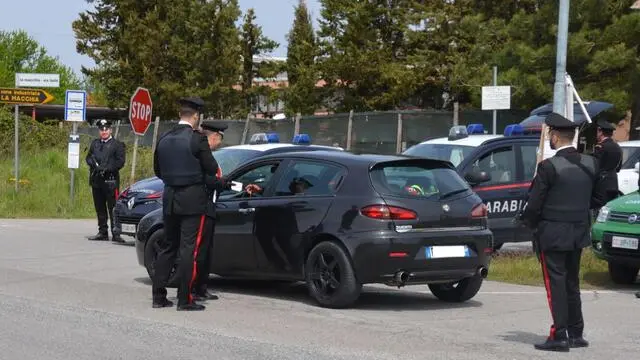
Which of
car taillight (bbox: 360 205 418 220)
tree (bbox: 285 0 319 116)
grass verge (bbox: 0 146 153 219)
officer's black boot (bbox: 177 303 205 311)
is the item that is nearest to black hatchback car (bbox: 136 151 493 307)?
car taillight (bbox: 360 205 418 220)

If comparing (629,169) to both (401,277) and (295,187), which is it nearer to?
(295,187)

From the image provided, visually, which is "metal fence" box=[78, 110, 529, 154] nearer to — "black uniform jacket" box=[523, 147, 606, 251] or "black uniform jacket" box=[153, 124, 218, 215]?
"black uniform jacket" box=[153, 124, 218, 215]

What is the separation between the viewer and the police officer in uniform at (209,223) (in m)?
10.1

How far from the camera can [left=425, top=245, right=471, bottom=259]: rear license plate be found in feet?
32.8

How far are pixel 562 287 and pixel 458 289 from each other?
2889mm

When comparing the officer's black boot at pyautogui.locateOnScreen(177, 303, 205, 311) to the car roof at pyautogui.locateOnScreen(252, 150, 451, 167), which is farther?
the car roof at pyautogui.locateOnScreen(252, 150, 451, 167)

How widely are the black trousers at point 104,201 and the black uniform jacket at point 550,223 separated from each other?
1071cm

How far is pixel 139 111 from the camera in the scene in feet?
79.1

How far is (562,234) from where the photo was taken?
319 inches

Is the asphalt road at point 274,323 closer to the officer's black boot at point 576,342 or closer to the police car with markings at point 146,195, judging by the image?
the officer's black boot at point 576,342

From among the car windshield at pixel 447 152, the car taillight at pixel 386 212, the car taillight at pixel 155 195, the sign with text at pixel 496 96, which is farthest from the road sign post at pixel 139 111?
the car taillight at pixel 386 212

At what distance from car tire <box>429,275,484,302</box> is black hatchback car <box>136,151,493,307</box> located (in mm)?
10

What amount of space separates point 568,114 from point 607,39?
1545cm

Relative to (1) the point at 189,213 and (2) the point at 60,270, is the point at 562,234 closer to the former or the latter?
(1) the point at 189,213
